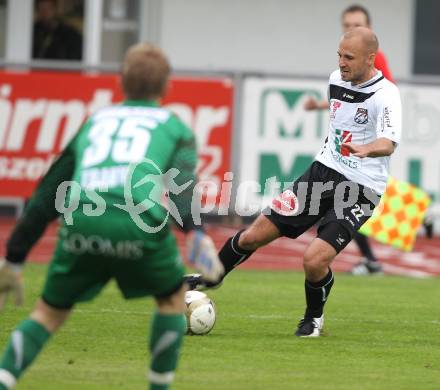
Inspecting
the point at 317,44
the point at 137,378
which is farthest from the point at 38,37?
the point at 137,378

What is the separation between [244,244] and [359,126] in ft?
3.83

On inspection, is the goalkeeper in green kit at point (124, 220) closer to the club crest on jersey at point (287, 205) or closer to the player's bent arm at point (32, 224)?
the player's bent arm at point (32, 224)

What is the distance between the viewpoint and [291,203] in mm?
9383

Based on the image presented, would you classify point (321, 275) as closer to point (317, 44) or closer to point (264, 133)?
point (264, 133)

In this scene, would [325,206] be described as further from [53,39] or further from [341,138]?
[53,39]

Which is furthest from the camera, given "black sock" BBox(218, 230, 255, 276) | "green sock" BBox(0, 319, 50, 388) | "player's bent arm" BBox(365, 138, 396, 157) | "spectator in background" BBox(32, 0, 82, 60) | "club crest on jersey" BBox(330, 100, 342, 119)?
"spectator in background" BBox(32, 0, 82, 60)

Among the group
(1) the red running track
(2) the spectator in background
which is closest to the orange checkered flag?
Result: (1) the red running track

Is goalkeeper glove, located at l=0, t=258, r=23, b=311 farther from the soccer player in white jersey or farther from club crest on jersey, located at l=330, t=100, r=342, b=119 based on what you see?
club crest on jersey, located at l=330, t=100, r=342, b=119

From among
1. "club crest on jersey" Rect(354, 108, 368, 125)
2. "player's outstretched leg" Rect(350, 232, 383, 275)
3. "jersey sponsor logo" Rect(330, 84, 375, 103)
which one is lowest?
"player's outstretched leg" Rect(350, 232, 383, 275)

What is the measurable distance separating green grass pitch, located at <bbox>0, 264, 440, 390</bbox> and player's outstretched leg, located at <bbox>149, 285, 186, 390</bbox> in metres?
0.92

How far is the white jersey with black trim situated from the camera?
30.5 feet

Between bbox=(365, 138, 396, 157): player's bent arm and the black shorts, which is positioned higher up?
bbox=(365, 138, 396, 157): player's bent arm

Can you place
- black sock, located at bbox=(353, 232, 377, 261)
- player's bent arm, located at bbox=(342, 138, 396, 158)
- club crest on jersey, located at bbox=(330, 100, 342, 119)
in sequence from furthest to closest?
black sock, located at bbox=(353, 232, 377, 261)
club crest on jersey, located at bbox=(330, 100, 342, 119)
player's bent arm, located at bbox=(342, 138, 396, 158)

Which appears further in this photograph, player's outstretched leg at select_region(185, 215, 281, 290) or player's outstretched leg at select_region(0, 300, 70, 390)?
player's outstretched leg at select_region(185, 215, 281, 290)
